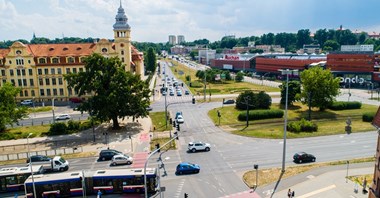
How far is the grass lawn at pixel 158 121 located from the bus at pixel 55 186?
3002 cm

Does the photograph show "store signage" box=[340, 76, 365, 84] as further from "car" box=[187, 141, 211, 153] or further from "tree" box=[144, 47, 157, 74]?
"tree" box=[144, 47, 157, 74]

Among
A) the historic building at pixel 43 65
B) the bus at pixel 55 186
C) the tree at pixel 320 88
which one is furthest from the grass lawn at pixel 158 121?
the tree at pixel 320 88

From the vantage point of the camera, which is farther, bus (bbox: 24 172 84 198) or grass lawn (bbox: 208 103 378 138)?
grass lawn (bbox: 208 103 378 138)

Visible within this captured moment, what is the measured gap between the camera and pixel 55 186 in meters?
37.7

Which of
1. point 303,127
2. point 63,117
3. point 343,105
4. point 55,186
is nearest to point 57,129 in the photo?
point 63,117

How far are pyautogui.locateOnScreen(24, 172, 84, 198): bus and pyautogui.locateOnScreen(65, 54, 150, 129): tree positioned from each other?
24.4 m

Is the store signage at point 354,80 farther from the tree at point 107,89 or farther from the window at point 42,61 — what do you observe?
the window at point 42,61

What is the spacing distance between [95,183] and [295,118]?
5294 centimetres

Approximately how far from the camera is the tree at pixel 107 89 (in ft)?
203

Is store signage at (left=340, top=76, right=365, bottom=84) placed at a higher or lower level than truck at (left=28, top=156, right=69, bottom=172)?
higher

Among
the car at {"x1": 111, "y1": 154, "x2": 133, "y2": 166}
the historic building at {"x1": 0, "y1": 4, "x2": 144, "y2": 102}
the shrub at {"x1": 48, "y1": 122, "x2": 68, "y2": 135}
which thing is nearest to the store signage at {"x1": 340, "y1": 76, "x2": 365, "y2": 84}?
the historic building at {"x1": 0, "y1": 4, "x2": 144, "y2": 102}

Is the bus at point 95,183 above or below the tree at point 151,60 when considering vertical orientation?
below

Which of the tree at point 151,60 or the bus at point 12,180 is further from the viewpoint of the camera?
the tree at point 151,60

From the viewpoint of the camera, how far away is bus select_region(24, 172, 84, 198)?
3722cm
